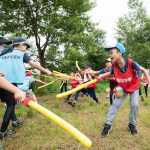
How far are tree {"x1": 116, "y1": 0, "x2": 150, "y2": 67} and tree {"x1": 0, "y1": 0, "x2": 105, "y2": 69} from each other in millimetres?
15168

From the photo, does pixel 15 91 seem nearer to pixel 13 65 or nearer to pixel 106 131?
pixel 13 65

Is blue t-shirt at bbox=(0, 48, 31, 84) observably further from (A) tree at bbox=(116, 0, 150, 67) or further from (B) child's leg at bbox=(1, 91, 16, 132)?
(A) tree at bbox=(116, 0, 150, 67)

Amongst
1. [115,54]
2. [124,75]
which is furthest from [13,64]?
[124,75]

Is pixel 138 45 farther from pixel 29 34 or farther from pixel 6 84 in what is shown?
pixel 6 84

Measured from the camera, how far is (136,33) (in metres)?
30.7

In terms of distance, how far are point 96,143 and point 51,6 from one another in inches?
409

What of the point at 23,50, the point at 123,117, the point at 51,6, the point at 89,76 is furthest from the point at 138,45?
the point at 23,50

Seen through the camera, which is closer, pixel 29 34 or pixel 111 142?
pixel 111 142

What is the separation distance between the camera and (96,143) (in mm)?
5469

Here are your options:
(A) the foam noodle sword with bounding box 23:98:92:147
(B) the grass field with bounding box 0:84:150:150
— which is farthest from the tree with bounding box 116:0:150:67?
(A) the foam noodle sword with bounding box 23:98:92:147

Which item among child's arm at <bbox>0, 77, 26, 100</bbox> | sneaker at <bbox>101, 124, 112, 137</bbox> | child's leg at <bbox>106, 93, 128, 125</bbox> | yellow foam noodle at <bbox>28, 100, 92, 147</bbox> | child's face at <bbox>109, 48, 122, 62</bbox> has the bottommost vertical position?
sneaker at <bbox>101, 124, 112, 137</bbox>

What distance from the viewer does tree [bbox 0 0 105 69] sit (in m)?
14.5

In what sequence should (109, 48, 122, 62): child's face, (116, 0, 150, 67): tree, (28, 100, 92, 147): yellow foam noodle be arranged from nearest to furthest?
1. (28, 100, 92, 147): yellow foam noodle
2. (109, 48, 122, 62): child's face
3. (116, 0, 150, 67): tree

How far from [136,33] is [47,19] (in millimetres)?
18084
